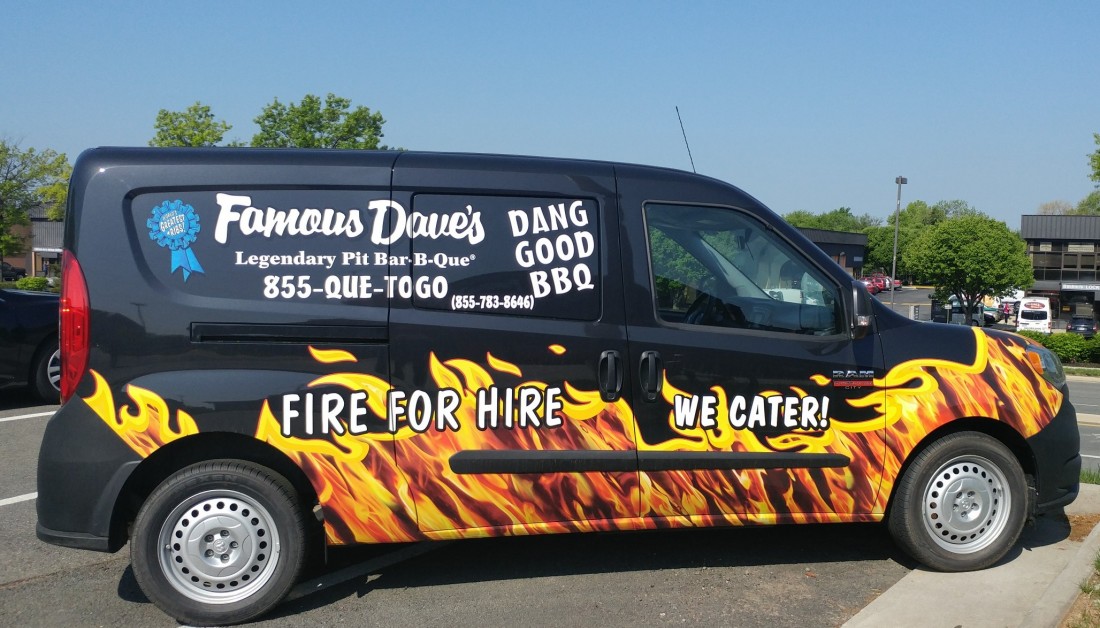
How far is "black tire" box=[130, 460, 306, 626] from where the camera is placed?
4.11 metres

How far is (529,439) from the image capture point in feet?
14.2

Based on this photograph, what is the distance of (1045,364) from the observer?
16.2 feet

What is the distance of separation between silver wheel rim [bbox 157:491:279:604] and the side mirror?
9.89 feet

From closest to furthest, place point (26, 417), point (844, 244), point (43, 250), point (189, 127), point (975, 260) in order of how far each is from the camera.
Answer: point (26, 417) → point (189, 127) → point (975, 260) → point (844, 244) → point (43, 250)

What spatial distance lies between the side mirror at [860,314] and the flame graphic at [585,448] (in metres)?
0.26

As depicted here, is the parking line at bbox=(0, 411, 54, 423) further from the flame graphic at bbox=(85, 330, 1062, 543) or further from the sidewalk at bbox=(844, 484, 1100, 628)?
the sidewalk at bbox=(844, 484, 1100, 628)

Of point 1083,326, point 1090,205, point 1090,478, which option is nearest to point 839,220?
point 1090,205

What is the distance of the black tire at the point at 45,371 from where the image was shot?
952 cm

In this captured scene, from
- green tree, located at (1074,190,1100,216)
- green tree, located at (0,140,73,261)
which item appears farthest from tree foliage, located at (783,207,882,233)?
green tree, located at (0,140,73,261)

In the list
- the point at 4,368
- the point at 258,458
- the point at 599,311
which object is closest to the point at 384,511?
the point at 258,458

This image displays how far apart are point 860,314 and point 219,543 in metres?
3.31

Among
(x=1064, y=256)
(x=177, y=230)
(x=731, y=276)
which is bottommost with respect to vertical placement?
(x=731, y=276)

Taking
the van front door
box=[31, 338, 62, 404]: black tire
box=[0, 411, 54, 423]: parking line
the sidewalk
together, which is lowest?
box=[0, 411, 54, 423]: parking line

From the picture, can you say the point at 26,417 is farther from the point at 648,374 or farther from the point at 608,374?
the point at 648,374
